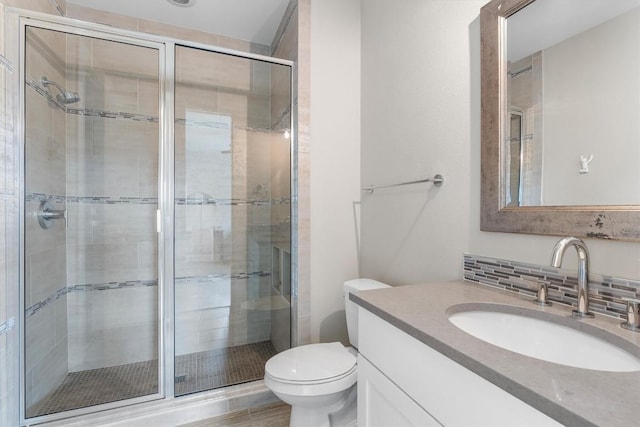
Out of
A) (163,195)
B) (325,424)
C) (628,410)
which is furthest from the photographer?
(163,195)

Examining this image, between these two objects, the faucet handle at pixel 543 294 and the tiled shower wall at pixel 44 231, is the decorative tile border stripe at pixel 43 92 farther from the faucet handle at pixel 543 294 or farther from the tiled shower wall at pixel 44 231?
the faucet handle at pixel 543 294

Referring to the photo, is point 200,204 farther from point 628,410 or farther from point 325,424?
point 628,410

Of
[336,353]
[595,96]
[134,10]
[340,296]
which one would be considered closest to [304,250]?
[340,296]

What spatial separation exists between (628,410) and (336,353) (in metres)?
1.23

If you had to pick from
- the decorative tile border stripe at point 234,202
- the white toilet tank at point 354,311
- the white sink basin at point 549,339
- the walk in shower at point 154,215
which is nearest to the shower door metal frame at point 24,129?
the walk in shower at point 154,215

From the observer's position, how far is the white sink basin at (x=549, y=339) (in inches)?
26.5

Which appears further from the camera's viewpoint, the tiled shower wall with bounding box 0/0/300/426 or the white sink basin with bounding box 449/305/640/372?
the tiled shower wall with bounding box 0/0/300/426

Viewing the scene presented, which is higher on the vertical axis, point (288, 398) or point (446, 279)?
point (446, 279)

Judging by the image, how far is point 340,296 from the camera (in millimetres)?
2002

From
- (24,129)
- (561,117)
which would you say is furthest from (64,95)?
(561,117)

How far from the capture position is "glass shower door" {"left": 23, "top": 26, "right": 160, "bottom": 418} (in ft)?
5.62

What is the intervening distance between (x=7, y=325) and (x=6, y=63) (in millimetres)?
1230

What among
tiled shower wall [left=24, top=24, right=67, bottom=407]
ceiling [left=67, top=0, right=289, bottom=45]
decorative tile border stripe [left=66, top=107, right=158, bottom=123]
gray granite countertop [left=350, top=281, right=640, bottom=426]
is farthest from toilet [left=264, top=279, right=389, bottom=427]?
ceiling [left=67, top=0, right=289, bottom=45]

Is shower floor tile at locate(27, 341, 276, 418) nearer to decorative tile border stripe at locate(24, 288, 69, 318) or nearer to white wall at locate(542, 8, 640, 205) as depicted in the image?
decorative tile border stripe at locate(24, 288, 69, 318)
